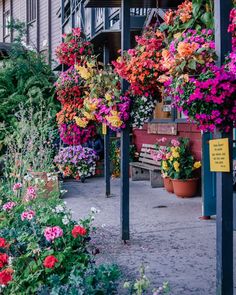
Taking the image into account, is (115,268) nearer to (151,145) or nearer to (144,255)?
(144,255)

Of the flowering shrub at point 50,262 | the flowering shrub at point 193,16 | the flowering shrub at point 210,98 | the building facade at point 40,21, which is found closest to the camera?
the flowering shrub at point 50,262

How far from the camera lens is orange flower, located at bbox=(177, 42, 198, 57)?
3.62 meters

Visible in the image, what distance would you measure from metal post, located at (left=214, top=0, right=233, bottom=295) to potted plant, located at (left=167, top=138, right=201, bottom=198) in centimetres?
516

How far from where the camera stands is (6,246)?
146 inches

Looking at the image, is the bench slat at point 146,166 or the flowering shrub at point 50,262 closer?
the flowering shrub at point 50,262

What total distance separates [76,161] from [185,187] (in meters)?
2.78

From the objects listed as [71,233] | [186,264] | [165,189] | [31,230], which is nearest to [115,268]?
[71,233]

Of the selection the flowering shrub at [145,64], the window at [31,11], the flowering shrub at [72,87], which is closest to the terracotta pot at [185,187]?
the flowering shrub at [72,87]

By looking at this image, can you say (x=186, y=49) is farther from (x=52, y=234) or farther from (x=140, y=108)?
(x=140, y=108)

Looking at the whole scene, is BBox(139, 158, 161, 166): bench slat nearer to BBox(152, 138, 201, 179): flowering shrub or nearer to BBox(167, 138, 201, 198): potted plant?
BBox(152, 138, 201, 179): flowering shrub

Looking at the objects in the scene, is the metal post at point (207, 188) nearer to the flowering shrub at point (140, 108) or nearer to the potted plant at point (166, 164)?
the flowering shrub at point (140, 108)

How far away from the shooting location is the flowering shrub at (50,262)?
3119 mm

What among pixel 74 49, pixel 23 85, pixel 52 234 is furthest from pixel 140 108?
pixel 23 85

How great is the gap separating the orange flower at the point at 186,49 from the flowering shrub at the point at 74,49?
4.83 meters
